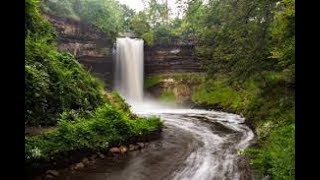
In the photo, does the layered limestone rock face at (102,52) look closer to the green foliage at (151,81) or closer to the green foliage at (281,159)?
the green foliage at (151,81)

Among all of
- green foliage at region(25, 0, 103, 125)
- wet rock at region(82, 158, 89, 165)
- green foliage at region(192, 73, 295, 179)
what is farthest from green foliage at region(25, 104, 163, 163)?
green foliage at region(192, 73, 295, 179)

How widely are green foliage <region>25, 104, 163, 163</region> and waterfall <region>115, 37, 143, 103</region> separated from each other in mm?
27322

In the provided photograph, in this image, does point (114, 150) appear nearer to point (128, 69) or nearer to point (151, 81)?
point (128, 69)

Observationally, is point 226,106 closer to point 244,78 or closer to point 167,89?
point 167,89

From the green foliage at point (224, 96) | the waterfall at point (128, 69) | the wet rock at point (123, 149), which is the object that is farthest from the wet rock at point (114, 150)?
the waterfall at point (128, 69)

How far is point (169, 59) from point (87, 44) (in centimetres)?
1071

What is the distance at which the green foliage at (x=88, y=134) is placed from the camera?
13156 millimetres

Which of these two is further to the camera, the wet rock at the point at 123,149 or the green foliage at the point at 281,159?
the wet rock at the point at 123,149

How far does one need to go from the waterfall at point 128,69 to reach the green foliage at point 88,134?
2732 centimetres

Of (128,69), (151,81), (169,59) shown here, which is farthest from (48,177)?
(169,59)

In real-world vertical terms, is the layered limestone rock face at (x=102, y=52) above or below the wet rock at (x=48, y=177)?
above

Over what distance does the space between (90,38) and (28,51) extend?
28.6 m

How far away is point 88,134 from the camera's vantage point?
15859 millimetres

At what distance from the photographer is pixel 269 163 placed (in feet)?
→ 35.9
